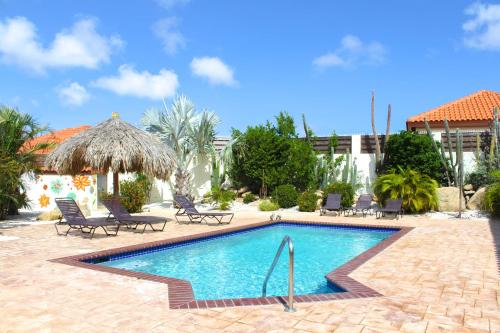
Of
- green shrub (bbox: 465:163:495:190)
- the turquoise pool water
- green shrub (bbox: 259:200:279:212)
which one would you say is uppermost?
green shrub (bbox: 465:163:495:190)

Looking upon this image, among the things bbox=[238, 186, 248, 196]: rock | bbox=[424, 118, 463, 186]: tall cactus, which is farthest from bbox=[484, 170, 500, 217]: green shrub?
bbox=[238, 186, 248, 196]: rock

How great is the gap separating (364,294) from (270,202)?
14.2 m

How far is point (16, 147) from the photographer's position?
15305 millimetres

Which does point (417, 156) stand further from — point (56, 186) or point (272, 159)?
point (56, 186)

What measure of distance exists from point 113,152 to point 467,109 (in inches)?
784

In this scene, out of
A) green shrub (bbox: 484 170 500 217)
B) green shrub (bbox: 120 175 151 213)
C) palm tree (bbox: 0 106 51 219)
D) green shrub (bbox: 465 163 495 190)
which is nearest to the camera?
palm tree (bbox: 0 106 51 219)

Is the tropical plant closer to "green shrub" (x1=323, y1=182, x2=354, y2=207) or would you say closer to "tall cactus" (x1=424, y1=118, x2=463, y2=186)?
"green shrub" (x1=323, y1=182, x2=354, y2=207)

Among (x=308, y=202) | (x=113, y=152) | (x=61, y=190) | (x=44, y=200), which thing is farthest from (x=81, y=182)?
(x=308, y=202)

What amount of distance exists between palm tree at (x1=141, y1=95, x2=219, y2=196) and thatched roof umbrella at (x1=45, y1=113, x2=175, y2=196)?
27.0 ft

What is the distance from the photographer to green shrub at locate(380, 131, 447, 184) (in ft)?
61.3

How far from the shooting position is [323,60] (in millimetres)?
14953

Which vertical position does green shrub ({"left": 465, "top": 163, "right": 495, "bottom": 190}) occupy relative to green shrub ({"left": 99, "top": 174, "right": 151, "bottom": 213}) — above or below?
above

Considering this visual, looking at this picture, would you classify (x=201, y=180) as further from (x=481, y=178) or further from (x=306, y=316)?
(x=306, y=316)

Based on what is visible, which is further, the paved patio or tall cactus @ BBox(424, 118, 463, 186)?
tall cactus @ BBox(424, 118, 463, 186)
